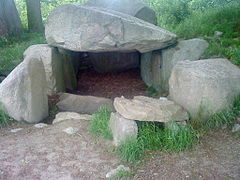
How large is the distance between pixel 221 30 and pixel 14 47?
16.2 feet

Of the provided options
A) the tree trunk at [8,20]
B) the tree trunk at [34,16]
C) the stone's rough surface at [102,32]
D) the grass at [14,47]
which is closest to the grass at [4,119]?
the stone's rough surface at [102,32]

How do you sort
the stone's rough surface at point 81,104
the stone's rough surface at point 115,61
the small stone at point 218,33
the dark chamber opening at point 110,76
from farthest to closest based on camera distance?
1. the stone's rough surface at point 115,61
2. the dark chamber opening at point 110,76
3. the small stone at point 218,33
4. the stone's rough surface at point 81,104

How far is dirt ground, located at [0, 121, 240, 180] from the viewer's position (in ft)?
12.9

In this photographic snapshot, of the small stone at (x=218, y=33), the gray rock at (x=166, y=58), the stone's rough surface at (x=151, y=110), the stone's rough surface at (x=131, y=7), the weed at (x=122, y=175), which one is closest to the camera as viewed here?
the weed at (x=122, y=175)

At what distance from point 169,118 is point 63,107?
8.56 ft

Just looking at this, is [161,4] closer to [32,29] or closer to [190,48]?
[32,29]

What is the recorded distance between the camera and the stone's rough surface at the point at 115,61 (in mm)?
9297

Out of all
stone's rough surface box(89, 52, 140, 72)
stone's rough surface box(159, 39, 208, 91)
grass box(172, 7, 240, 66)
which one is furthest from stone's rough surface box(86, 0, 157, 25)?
stone's rough surface box(159, 39, 208, 91)

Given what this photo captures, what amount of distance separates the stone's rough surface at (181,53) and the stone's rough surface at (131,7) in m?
1.61

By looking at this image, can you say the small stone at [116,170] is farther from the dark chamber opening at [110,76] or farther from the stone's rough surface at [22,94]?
the dark chamber opening at [110,76]

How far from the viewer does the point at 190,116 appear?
492 cm

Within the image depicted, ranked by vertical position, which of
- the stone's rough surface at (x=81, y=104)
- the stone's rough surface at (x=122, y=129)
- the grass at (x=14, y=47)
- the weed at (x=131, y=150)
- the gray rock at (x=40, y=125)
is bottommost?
the stone's rough surface at (x=81, y=104)

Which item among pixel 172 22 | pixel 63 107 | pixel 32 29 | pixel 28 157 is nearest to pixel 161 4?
pixel 172 22

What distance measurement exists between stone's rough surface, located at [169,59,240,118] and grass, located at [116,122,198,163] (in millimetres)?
494
